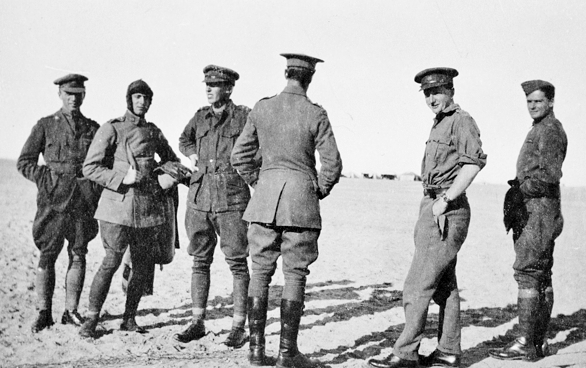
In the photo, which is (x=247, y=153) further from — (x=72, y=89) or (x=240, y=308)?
(x=72, y=89)

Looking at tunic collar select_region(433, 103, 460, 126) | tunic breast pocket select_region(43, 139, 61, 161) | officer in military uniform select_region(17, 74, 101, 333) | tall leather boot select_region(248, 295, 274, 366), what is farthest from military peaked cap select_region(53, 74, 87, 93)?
tunic collar select_region(433, 103, 460, 126)

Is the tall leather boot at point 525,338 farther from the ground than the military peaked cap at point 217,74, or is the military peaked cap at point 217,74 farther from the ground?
the military peaked cap at point 217,74

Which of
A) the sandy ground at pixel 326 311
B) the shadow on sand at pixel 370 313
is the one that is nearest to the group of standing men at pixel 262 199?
the sandy ground at pixel 326 311

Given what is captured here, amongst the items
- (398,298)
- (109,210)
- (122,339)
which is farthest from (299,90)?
(398,298)

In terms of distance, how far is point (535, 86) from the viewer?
4863mm

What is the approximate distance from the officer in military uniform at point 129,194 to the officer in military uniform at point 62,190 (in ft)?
1.28

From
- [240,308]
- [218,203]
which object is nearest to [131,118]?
[218,203]

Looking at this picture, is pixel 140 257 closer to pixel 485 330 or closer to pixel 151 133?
pixel 151 133

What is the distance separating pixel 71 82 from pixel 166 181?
4.89ft

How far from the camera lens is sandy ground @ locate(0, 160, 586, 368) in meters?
4.66

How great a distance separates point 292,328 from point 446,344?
136 centimetres

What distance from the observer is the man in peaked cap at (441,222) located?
13.8 feet

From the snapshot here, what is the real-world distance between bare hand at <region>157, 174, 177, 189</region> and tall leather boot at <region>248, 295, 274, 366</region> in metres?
1.80

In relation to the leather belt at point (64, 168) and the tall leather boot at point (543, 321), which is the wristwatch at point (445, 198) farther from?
the leather belt at point (64, 168)
